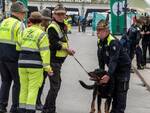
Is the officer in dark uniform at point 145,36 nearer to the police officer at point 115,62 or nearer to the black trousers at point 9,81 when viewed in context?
the black trousers at point 9,81

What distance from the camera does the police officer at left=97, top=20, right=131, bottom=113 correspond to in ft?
33.7

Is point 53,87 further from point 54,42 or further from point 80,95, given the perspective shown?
point 80,95

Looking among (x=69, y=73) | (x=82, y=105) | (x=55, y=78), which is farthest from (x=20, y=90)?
(x=69, y=73)

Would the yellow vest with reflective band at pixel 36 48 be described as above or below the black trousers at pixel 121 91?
above

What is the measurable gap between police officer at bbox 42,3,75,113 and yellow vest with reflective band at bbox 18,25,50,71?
3.52ft

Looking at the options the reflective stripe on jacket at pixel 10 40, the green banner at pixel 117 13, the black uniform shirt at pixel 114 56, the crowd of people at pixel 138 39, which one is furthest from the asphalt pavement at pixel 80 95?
the green banner at pixel 117 13

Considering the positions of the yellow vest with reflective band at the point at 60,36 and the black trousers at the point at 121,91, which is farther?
the yellow vest with reflective band at the point at 60,36

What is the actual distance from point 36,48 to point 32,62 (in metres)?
0.24

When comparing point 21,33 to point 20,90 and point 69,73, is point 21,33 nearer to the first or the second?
point 20,90

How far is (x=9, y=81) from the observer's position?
37.8 ft

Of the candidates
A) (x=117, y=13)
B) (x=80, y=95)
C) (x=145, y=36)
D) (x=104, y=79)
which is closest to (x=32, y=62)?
(x=104, y=79)

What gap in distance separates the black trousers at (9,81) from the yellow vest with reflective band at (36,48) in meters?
1.05

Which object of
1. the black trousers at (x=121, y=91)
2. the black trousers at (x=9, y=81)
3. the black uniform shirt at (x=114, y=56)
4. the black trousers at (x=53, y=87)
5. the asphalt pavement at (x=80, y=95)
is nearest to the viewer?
the black uniform shirt at (x=114, y=56)

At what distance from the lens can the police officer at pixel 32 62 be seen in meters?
10.0
